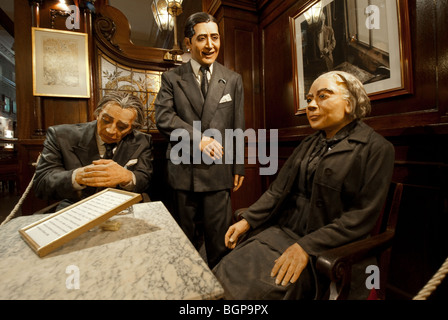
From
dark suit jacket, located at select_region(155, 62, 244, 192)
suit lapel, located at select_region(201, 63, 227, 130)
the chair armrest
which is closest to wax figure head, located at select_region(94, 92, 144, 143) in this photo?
dark suit jacket, located at select_region(155, 62, 244, 192)

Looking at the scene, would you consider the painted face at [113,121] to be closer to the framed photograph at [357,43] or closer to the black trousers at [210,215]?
the black trousers at [210,215]

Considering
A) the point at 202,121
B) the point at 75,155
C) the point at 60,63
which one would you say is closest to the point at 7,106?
the point at 60,63

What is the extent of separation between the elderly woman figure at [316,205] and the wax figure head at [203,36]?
970mm

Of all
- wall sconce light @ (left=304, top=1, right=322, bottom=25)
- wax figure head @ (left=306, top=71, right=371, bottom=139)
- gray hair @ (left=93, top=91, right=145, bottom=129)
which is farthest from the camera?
wall sconce light @ (left=304, top=1, right=322, bottom=25)

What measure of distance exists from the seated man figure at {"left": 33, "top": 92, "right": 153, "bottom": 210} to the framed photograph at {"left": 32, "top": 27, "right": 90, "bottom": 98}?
5.91ft

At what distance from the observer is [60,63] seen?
10.2 feet

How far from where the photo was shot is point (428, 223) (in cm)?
152

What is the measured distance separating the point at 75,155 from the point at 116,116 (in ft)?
1.50

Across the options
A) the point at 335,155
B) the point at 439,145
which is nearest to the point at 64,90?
the point at 335,155

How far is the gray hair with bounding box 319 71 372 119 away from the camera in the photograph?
126cm

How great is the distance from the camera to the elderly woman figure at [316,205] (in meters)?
1.02

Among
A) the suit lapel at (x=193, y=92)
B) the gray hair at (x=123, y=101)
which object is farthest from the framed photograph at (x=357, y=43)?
the gray hair at (x=123, y=101)

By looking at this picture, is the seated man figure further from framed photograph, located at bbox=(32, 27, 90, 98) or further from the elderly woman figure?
framed photograph, located at bbox=(32, 27, 90, 98)

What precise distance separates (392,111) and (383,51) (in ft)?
1.53
